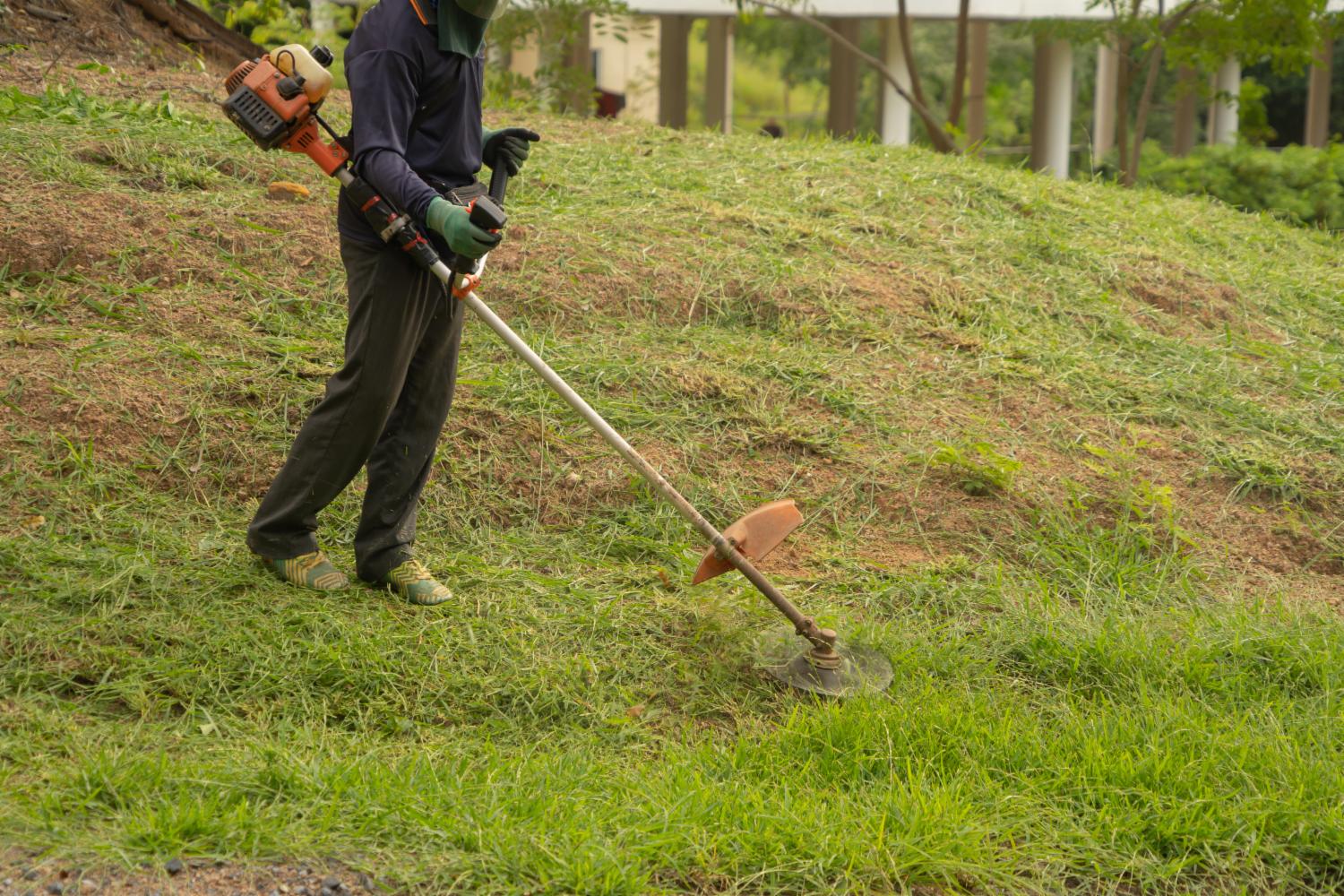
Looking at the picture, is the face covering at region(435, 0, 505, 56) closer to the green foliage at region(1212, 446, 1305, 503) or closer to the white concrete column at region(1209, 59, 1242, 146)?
the green foliage at region(1212, 446, 1305, 503)

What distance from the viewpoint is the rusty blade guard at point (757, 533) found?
12.1 ft

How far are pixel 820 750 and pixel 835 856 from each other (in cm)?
54

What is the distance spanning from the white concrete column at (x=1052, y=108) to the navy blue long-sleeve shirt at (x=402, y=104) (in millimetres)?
15260

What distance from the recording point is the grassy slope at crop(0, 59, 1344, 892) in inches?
116

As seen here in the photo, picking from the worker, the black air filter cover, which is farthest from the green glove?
the black air filter cover

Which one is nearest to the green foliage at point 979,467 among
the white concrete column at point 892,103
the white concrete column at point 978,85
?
the white concrete column at point 892,103

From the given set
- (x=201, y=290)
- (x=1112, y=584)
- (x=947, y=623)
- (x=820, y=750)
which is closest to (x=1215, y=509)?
(x=1112, y=584)

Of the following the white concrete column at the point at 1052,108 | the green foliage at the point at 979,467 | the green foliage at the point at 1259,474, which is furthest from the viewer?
the white concrete column at the point at 1052,108

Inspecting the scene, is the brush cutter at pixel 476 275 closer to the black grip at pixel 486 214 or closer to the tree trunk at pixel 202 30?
the black grip at pixel 486 214

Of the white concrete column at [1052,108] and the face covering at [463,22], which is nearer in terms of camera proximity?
the face covering at [463,22]

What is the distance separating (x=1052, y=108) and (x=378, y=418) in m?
16.1

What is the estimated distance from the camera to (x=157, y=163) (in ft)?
18.9

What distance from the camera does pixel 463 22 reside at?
3549mm

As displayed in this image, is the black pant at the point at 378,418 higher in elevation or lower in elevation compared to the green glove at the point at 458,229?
lower
